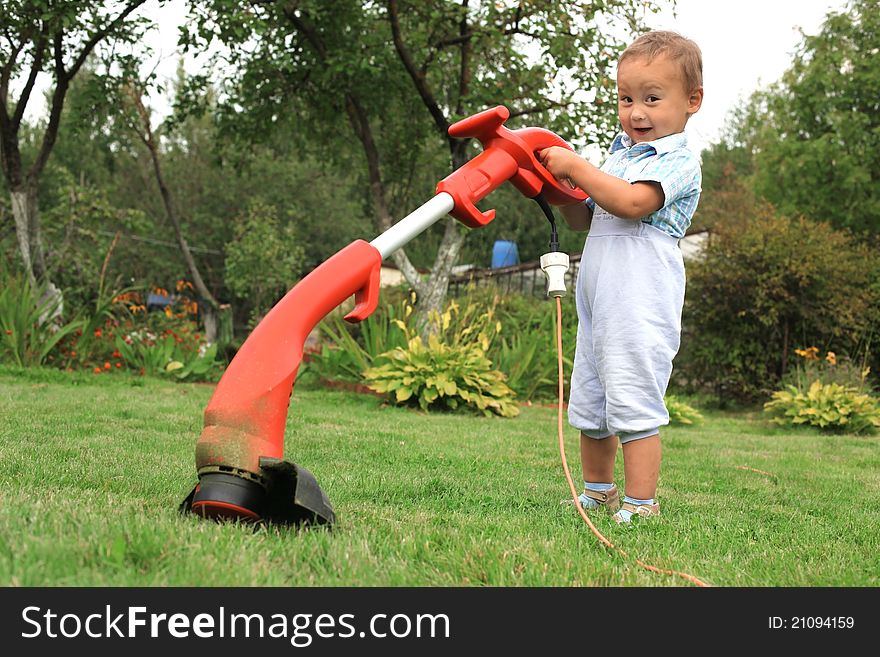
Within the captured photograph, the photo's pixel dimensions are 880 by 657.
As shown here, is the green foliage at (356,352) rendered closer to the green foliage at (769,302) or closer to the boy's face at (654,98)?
the green foliage at (769,302)

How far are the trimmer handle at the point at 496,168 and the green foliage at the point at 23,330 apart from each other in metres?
6.04

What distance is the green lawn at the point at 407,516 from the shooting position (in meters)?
1.60

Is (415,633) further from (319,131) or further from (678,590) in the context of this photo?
(319,131)

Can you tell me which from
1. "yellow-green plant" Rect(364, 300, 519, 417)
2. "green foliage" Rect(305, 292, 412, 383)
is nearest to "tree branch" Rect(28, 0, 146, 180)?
"green foliage" Rect(305, 292, 412, 383)

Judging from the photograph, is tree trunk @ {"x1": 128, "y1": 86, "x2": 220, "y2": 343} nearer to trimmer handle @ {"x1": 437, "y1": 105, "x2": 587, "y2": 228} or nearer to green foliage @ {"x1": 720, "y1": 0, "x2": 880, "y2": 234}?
trimmer handle @ {"x1": 437, "y1": 105, "x2": 587, "y2": 228}

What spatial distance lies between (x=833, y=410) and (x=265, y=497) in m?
6.94

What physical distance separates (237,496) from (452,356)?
5131mm

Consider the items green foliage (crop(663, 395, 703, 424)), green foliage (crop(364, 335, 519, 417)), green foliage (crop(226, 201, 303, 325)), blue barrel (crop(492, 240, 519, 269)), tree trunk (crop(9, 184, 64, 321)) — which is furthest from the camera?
green foliage (crop(226, 201, 303, 325))

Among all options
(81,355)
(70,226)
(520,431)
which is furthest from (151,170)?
(520,431)

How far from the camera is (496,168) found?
2.46 meters

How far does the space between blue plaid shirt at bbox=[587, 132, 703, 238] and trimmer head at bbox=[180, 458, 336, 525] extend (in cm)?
127

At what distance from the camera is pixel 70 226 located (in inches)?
445

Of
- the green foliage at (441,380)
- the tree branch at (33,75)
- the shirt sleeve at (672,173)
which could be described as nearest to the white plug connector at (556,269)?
the shirt sleeve at (672,173)

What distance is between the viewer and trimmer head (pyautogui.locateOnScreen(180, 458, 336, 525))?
75.4 inches
